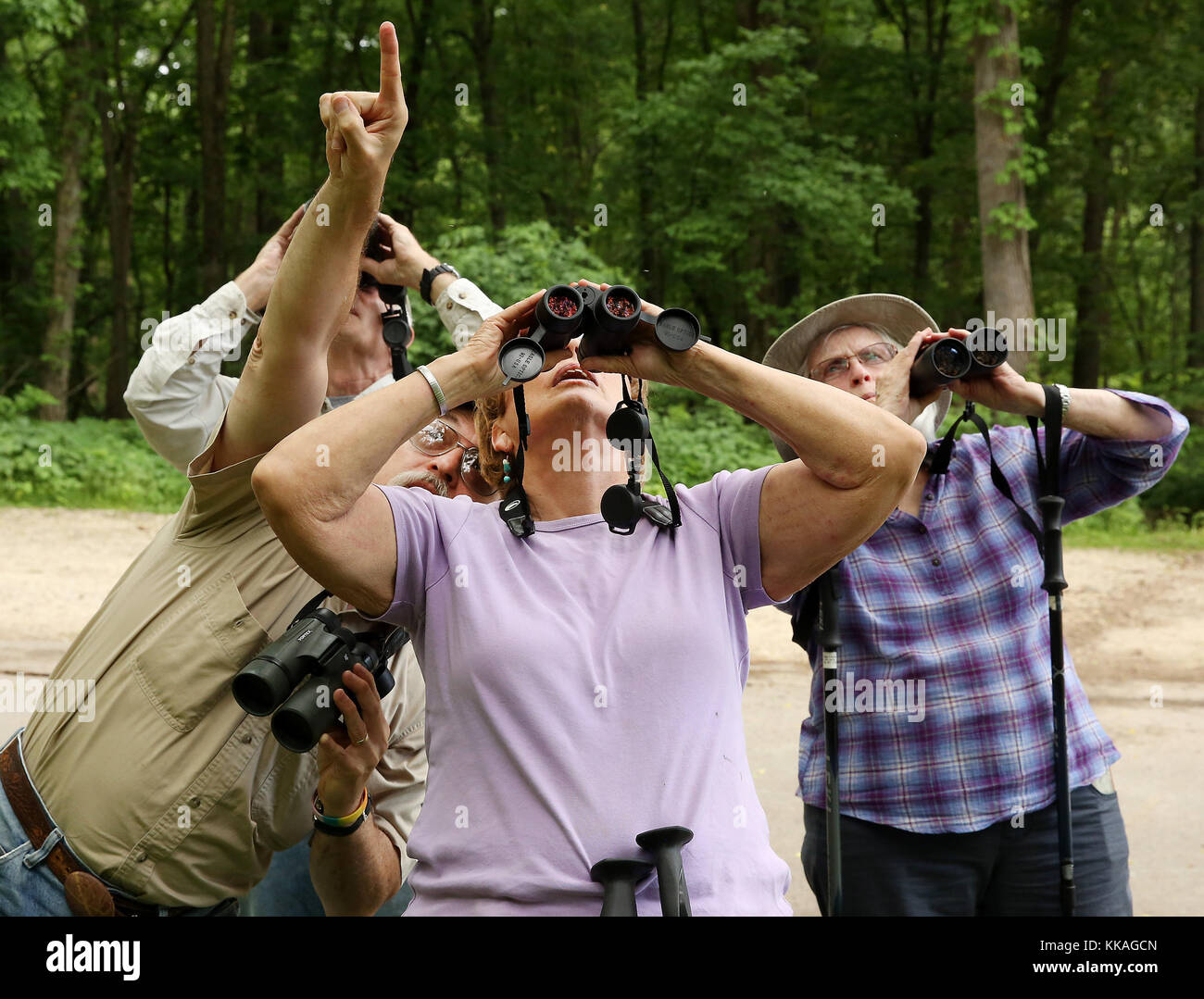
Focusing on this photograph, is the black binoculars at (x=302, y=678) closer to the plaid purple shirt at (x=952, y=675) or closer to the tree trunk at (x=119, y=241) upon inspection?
the plaid purple shirt at (x=952, y=675)

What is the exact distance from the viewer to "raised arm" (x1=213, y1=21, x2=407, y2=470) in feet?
6.72

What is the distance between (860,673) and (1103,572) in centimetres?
898

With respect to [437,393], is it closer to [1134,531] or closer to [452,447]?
[452,447]

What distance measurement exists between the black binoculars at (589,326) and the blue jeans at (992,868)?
4.54ft

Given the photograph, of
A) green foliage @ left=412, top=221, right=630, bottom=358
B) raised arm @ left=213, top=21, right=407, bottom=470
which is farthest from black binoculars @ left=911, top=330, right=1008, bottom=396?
green foliage @ left=412, top=221, right=630, bottom=358

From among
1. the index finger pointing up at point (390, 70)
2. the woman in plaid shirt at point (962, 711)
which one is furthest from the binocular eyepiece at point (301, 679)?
the woman in plaid shirt at point (962, 711)

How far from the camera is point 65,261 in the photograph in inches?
676

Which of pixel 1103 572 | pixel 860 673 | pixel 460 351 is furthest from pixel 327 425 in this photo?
pixel 1103 572

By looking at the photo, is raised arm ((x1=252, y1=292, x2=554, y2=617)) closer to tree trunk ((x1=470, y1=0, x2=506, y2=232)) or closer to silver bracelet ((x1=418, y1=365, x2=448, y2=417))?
silver bracelet ((x1=418, y1=365, x2=448, y2=417))

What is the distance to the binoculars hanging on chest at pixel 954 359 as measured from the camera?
272 cm

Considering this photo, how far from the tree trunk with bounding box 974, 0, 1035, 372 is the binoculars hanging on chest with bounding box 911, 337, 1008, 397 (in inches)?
483

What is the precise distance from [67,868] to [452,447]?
125 cm

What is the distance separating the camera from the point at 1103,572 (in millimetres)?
10797

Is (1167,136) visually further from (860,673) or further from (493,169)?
(860,673)
